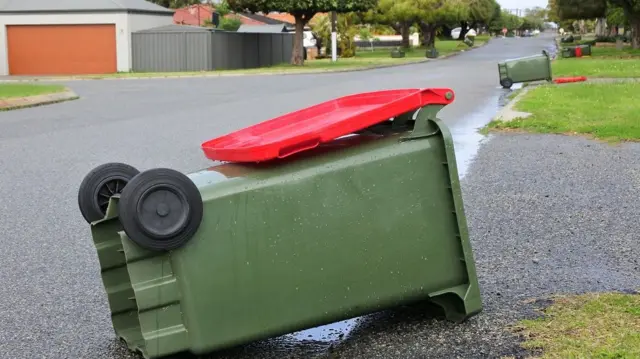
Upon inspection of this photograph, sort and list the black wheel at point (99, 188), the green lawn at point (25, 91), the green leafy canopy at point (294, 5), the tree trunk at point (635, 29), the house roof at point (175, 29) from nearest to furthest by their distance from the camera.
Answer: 1. the black wheel at point (99, 188)
2. the green lawn at point (25, 91)
3. the house roof at point (175, 29)
4. the green leafy canopy at point (294, 5)
5. the tree trunk at point (635, 29)

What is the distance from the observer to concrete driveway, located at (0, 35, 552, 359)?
4.53 meters

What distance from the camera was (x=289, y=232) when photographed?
3943 mm

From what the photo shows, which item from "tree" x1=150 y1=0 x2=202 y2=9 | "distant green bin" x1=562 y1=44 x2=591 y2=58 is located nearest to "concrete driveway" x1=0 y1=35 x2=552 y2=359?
"distant green bin" x1=562 y1=44 x2=591 y2=58

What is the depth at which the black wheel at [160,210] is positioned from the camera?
362cm

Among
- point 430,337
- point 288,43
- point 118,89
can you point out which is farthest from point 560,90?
point 288,43

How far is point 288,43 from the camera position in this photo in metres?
54.5

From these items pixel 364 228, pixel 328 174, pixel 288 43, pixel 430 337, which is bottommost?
pixel 430 337

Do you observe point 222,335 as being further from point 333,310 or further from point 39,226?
point 39,226

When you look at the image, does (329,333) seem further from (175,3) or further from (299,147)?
(175,3)

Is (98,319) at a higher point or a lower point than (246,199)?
lower

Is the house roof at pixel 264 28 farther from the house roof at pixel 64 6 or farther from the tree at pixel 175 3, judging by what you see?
the tree at pixel 175 3

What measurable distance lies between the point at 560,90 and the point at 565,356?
18.3 metres

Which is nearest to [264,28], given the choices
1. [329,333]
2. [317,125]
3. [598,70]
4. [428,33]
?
[428,33]

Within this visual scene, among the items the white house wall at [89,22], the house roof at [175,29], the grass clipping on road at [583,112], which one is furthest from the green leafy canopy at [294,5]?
the grass clipping on road at [583,112]
